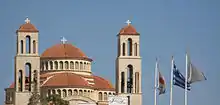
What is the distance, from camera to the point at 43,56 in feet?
483

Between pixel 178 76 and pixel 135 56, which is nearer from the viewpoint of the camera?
pixel 178 76

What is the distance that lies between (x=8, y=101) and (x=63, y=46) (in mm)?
10183

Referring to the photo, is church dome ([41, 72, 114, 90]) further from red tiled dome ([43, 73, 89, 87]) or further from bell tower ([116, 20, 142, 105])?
bell tower ([116, 20, 142, 105])

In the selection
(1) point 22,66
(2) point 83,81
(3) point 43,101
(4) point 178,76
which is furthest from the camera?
(2) point 83,81

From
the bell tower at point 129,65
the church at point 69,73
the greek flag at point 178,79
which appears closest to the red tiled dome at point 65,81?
the church at point 69,73

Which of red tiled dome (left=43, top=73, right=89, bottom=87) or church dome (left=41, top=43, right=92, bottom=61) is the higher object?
church dome (left=41, top=43, right=92, bottom=61)

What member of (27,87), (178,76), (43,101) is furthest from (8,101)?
(178,76)

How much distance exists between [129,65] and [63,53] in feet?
55.8

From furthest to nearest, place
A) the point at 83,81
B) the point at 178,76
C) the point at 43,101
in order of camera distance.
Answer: the point at 83,81 → the point at 43,101 → the point at 178,76

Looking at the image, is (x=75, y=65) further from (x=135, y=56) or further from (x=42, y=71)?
(x=135, y=56)

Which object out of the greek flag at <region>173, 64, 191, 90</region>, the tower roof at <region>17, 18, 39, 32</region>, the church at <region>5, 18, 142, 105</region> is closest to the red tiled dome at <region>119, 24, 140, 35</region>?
the church at <region>5, 18, 142, 105</region>

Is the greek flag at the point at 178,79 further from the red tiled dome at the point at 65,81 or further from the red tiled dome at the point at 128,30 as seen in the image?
the red tiled dome at the point at 65,81

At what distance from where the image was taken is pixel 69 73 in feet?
479

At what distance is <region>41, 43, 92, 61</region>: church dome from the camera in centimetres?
14700
